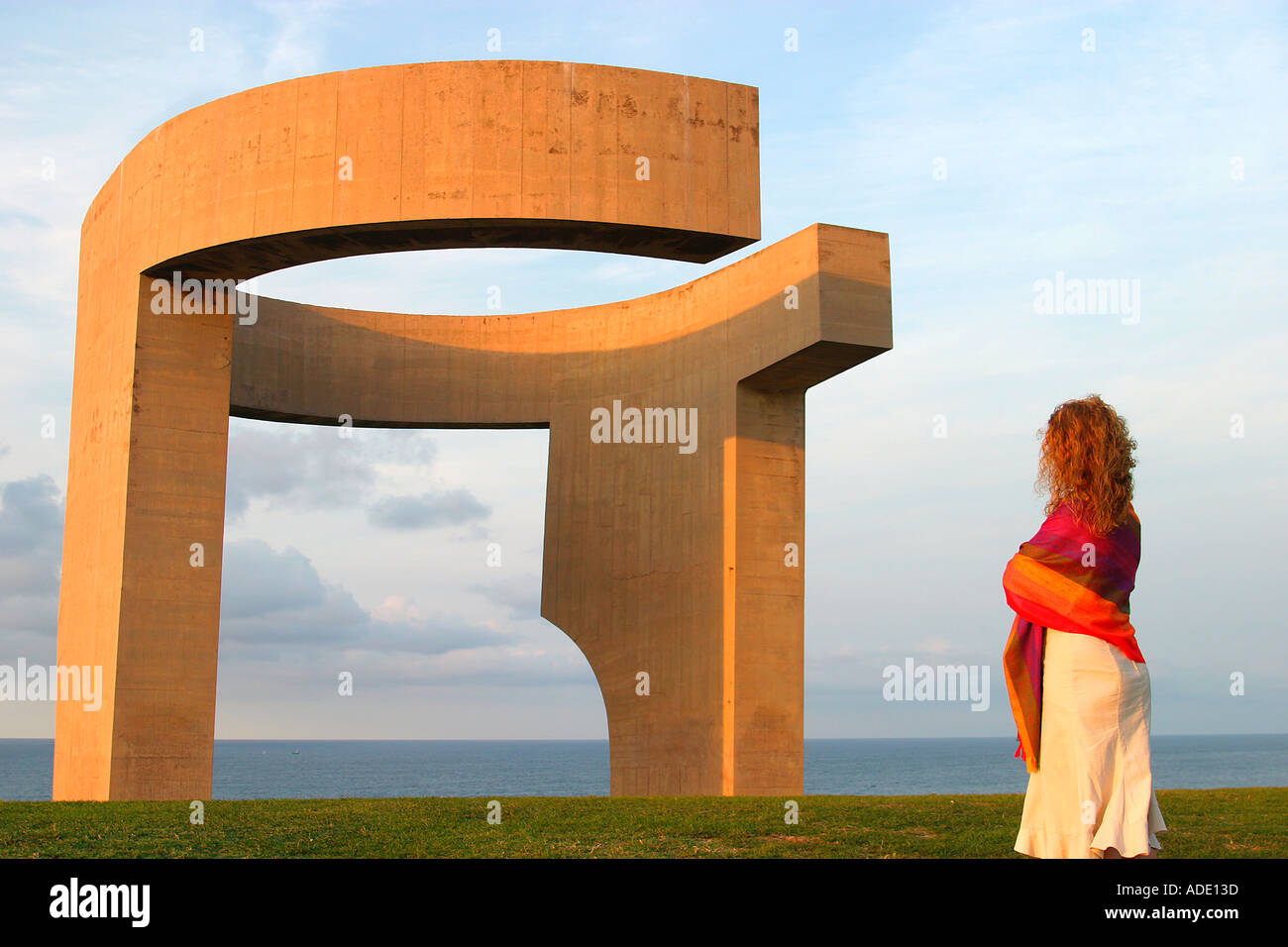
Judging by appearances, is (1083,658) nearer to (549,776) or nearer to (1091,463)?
(1091,463)

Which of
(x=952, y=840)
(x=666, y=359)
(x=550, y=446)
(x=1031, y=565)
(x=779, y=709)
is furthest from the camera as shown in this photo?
(x=550, y=446)

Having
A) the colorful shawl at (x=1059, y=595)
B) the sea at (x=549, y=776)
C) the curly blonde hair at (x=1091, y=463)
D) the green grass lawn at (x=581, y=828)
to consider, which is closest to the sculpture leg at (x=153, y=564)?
the green grass lawn at (x=581, y=828)

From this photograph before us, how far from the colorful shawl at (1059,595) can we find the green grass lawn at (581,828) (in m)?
3.14

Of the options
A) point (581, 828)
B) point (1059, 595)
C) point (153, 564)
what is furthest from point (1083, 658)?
point (153, 564)

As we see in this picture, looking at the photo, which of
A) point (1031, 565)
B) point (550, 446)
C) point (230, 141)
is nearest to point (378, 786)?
point (550, 446)

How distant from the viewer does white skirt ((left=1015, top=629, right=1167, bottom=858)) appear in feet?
12.3

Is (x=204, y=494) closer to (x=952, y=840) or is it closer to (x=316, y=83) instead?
(x=316, y=83)

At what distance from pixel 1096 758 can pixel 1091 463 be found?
35.1 inches

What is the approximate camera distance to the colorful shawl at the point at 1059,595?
3.83 meters

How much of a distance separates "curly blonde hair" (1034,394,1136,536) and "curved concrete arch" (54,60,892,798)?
805 cm

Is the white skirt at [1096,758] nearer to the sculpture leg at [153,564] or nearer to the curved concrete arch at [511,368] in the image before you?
the curved concrete arch at [511,368]

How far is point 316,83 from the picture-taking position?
12.1 meters
